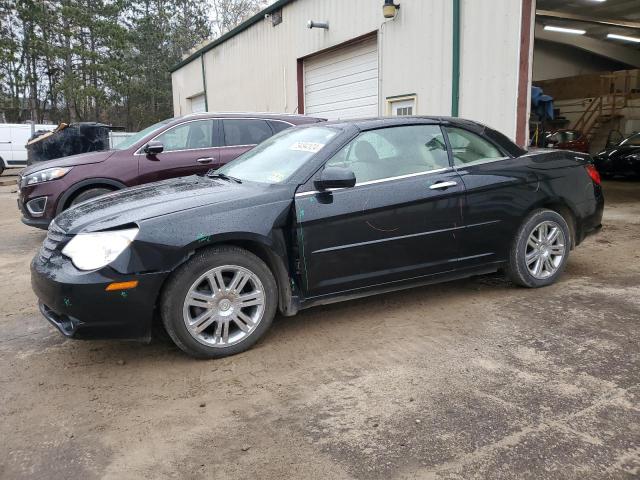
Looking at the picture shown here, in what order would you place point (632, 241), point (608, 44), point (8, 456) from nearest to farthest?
point (8, 456)
point (632, 241)
point (608, 44)

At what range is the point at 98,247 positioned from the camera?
3287 millimetres

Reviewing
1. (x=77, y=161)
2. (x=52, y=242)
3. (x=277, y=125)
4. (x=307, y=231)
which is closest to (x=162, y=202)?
(x=52, y=242)

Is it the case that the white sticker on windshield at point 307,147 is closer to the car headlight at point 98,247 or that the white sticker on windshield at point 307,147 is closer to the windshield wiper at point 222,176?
the windshield wiper at point 222,176

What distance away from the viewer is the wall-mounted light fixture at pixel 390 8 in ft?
31.2

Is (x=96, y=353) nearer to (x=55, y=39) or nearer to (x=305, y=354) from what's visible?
(x=305, y=354)

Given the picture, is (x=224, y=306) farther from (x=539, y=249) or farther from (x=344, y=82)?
(x=344, y=82)

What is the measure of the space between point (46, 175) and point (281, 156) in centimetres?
390

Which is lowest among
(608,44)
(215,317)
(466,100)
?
(215,317)

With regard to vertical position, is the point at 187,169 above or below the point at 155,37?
below

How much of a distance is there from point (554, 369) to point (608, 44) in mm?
25213

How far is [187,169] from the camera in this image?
705cm

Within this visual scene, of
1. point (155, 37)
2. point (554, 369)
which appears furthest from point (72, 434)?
point (155, 37)

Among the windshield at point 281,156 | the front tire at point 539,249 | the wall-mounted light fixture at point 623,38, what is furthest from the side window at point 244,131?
the wall-mounted light fixture at point 623,38

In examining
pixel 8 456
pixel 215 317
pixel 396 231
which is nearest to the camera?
pixel 8 456
